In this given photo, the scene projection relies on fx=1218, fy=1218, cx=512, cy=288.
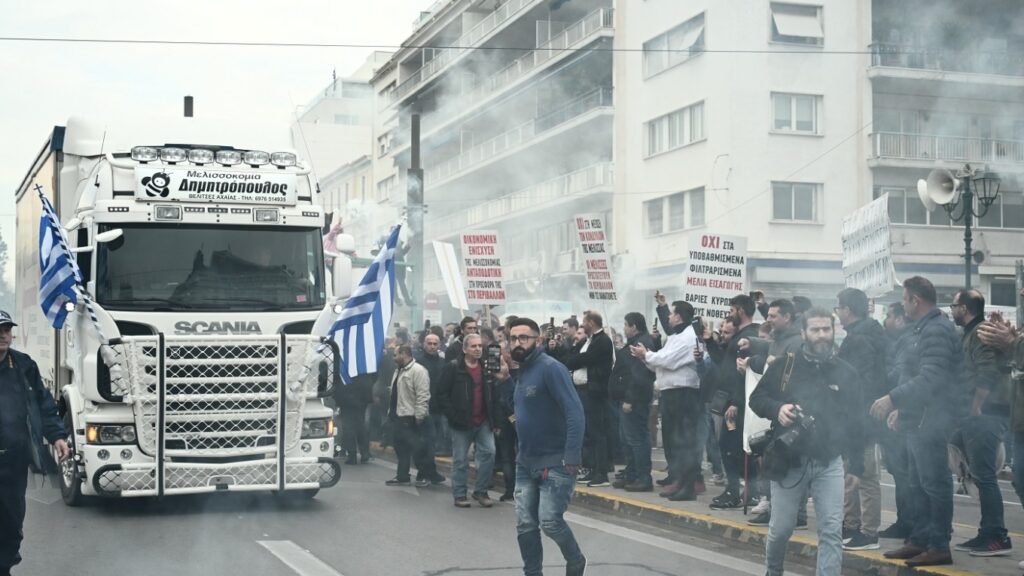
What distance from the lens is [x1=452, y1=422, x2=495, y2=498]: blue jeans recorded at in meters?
12.4

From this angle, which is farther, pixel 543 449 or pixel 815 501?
pixel 543 449

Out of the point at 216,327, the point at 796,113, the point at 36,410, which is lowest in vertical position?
the point at 36,410

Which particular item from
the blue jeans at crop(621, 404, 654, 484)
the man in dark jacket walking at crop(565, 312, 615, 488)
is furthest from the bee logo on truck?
the blue jeans at crop(621, 404, 654, 484)

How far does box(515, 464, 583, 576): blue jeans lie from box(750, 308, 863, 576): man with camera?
1.21 meters

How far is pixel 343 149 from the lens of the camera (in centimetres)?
4012

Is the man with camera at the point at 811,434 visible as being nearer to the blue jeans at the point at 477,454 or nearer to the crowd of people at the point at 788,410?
the crowd of people at the point at 788,410

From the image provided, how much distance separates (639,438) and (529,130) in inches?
1030

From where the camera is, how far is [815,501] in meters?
7.04

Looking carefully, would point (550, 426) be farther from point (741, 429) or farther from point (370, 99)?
point (370, 99)

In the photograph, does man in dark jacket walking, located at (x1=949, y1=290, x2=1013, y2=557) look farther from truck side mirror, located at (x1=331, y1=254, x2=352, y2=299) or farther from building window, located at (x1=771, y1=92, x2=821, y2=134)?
building window, located at (x1=771, y1=92, x2=821, y2=134)

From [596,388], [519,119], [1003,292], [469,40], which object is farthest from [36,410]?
[519,119]

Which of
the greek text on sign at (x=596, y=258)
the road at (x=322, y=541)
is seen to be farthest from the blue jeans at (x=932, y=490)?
the greek text on sign at (x=596, y=258)

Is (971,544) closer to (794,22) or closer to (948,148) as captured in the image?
(948,148)

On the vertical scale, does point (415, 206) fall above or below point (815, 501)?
above
